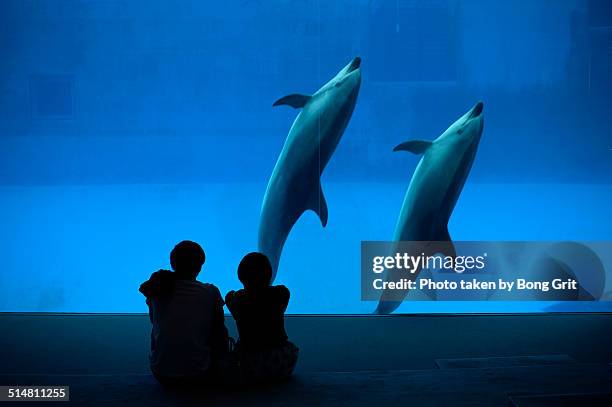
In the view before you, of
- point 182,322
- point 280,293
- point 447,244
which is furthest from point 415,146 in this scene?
point 182,322

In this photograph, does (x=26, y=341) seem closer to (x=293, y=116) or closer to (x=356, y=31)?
(x=293, y=116)

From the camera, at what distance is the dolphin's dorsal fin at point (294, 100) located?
602 centimetres

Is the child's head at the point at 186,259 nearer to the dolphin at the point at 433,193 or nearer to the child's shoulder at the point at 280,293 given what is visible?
the child's shoulder at the point at 280,293

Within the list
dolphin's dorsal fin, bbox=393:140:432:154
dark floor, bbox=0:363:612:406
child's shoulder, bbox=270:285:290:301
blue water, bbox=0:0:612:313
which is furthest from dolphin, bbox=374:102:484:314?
child's shoulder, bbox=270:285:290:301

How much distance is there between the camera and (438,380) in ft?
9.62

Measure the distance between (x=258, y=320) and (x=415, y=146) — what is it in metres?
3.67

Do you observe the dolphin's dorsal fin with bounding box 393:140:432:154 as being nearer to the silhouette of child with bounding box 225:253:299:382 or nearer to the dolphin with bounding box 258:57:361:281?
the dolphin with bounding box 258:57:361:281

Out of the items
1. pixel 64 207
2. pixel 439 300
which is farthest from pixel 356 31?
pixel 64 207

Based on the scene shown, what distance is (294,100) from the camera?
6.09m

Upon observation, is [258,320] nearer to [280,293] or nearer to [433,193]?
[280,293]

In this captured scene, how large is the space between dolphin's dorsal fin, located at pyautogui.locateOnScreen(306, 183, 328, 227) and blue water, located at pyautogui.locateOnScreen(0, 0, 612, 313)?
13 cm

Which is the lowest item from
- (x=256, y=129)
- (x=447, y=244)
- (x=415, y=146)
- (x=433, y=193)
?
(x=447, y=244)

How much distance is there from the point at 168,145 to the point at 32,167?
143 cm

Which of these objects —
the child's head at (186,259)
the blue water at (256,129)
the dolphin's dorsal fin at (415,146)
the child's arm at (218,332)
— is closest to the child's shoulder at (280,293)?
the child's arm at (218,332)
